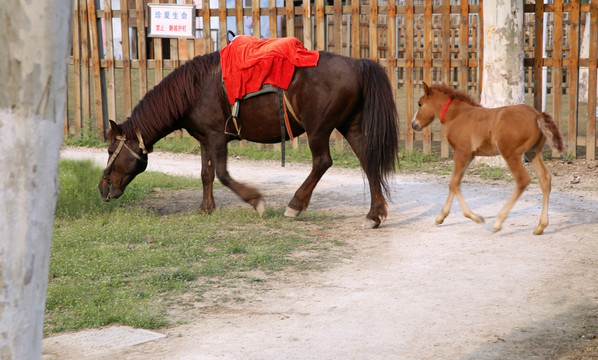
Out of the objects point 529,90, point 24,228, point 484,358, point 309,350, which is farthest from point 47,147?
point 529,90

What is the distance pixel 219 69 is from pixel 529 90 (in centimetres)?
1438

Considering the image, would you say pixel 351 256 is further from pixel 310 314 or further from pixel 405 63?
pixel 405 63

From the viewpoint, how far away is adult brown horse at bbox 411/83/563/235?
6395 millimetres

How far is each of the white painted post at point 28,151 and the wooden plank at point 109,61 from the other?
11041 mm

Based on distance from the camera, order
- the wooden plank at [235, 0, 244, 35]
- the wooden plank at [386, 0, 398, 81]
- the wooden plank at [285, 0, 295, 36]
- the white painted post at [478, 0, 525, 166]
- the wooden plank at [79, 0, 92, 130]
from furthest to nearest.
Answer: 1. the wooden plank at [79, 0, 92, 130]
2. the wooden plank at [235, 0, 244, 35]
3. the wooden plank at [285, 0, 295, 36]
4. the wooden plank at [386, 0, 398, 81]
5. the white painted post at [478, 0, 525, 166]

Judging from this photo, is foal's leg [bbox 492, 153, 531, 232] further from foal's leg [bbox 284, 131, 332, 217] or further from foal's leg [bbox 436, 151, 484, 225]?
foal's leg [bbox 284, 131, 332, 217]

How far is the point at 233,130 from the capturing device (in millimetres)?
7633

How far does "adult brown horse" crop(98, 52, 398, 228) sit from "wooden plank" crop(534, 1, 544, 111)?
4.08 meters

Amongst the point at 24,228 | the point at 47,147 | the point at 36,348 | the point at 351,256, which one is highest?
the point at 47,147

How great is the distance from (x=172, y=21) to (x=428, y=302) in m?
8.57

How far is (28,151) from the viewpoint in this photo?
7.05ft

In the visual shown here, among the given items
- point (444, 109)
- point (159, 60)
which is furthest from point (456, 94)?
point (159, 60)

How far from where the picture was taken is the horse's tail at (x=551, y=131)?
6270 millimetres

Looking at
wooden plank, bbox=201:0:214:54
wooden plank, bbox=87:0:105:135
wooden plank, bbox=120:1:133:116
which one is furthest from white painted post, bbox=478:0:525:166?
wooden plank, bbox=87:0:105:135
